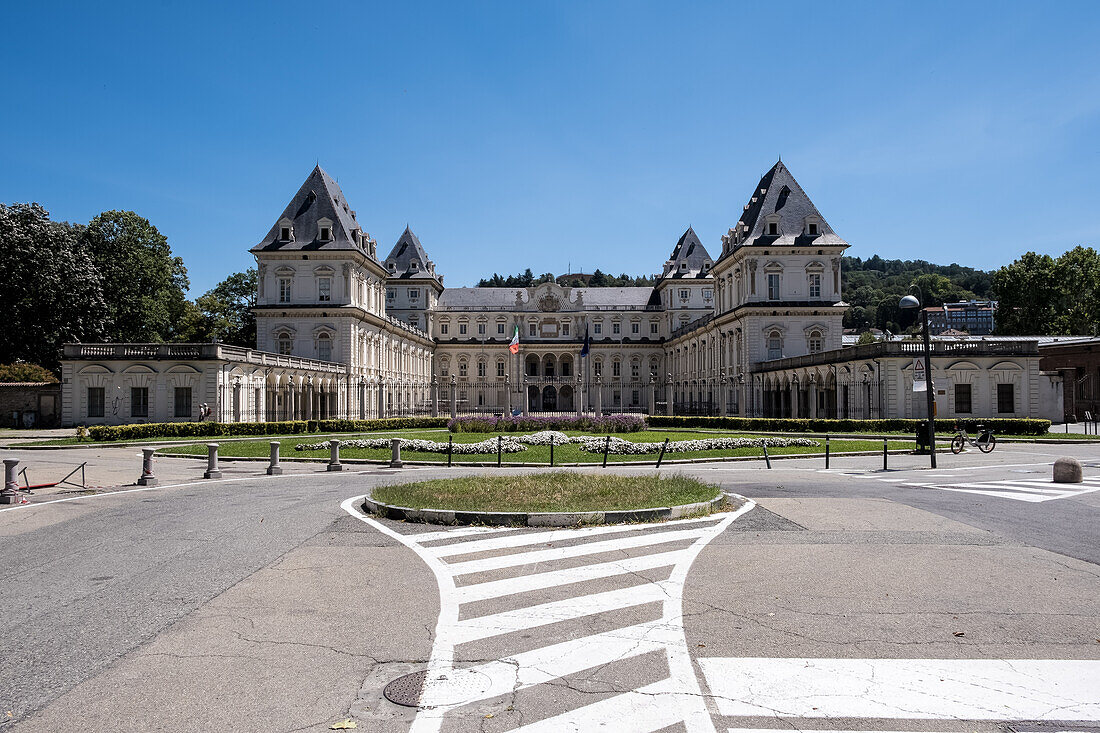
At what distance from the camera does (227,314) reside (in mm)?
73375

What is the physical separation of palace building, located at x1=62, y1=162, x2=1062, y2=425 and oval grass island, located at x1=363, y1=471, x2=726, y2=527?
31008mm

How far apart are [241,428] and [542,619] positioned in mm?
34560

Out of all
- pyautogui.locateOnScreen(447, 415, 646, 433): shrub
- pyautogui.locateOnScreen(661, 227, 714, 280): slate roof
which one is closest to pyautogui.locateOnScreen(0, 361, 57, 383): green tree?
pyautogui.locateOnScreen(447, 415, 646, 433): shrub

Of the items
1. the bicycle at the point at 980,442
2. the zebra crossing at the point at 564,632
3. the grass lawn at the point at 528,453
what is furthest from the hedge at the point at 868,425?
the zebra crossing at the point at 564,632

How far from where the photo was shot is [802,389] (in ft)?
179

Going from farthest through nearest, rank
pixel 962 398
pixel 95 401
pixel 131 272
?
pixel 131 272, pixel 95 401, pixel 962 398

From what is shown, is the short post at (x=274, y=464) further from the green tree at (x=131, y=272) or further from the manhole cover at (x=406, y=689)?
the green tree at (x=131, y=272)

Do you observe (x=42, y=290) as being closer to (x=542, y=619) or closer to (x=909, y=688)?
(x=542, y=619)

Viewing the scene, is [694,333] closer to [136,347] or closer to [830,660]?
[136,347]

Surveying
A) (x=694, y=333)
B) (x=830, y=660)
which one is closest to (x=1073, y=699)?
(x=830, y=660)

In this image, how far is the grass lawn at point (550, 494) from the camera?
12.1m

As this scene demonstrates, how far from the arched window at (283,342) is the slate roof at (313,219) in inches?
274

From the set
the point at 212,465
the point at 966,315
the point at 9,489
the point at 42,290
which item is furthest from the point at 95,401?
the point at 966,315

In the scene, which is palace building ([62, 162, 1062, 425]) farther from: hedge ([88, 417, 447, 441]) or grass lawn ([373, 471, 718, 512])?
grass lawn ([373, 471, 718, 512])
